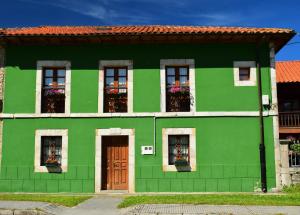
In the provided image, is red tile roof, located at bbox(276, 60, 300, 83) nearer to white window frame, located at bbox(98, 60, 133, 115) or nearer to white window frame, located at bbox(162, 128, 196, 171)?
white window frame, located at bbox(162, 128, 196, 171)

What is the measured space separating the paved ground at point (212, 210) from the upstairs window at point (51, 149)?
17.6 feet

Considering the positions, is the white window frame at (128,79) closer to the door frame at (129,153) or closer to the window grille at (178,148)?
the door frame at (129,153)

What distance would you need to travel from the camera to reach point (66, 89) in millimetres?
14016

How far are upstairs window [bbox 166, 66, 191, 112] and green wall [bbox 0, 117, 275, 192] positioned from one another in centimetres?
59

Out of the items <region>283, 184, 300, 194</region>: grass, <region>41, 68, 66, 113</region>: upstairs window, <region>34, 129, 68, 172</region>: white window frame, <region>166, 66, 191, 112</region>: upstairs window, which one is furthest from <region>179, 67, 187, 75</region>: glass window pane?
<region>283, 184, 300, 194</region>: grass

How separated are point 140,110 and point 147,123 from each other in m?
0.51

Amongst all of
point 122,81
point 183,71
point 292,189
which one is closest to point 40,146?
point 122,81

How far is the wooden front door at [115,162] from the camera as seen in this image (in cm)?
1383

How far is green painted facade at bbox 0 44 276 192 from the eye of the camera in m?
13.5

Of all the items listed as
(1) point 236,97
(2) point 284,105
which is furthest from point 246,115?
(2) point 284,105

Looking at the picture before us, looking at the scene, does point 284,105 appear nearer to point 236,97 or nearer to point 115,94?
point 236,97

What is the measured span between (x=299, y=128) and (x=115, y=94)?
10.7 m

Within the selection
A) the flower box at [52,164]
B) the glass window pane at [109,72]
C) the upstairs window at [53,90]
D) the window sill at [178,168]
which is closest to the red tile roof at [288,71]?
the window sill at [178,168]

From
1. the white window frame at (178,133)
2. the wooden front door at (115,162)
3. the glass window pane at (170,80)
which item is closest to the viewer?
the white window frame at (178,133)
